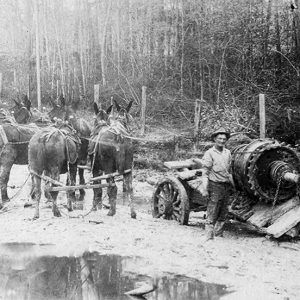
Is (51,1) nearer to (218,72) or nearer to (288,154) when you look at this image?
(218,72)

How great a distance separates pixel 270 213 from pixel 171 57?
17.8 metres

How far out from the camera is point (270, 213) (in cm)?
786

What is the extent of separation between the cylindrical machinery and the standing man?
418mm

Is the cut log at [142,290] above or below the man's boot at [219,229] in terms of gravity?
above

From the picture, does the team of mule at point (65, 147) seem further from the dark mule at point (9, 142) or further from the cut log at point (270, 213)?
the cut log at point (270, 213)

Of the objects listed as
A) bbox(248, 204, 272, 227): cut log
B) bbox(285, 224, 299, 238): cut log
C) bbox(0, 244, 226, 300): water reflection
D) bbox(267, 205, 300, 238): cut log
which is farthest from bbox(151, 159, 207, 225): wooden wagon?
bbox(0, 244, 226, 300): water reflection

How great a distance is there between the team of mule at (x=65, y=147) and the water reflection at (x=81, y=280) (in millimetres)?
2633

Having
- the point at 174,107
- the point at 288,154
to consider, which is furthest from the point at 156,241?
the point at 174,107

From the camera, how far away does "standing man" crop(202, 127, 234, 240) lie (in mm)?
7591

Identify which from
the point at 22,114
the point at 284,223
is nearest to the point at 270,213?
the point at 284,223

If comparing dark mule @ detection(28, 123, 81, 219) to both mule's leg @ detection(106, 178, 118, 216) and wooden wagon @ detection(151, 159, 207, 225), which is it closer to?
mule's leg @ detection(106, 178, 118, 216)

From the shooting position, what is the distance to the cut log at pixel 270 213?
772 centimetres

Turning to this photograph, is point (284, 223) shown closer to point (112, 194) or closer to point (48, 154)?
point (112, 194)

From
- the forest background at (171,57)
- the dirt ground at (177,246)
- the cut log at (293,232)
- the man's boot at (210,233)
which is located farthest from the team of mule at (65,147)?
the forest background at (171,57)
